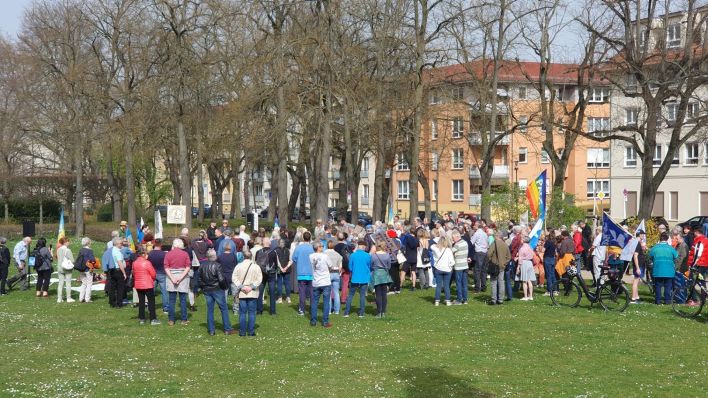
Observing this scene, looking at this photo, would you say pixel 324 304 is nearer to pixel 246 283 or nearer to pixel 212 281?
pixel 246 283

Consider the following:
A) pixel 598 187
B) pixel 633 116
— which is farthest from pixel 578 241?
pixel 598 187

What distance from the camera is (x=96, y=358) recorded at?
1439 centimetres

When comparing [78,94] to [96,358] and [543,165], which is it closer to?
[96,358]

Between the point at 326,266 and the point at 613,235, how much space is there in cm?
725

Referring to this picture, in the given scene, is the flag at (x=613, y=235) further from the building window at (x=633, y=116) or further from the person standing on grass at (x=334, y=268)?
the building window at (x=633, y=116)

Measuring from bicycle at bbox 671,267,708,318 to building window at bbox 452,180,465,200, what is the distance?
64.2 m

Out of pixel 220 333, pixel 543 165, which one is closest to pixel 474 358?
pixel 220 333

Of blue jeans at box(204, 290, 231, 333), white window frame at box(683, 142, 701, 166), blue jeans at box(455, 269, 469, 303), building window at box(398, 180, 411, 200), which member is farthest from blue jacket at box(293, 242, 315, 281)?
building window at box(398, 180, 411, 200)

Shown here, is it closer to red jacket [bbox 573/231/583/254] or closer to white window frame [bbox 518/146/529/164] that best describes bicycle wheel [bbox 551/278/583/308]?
red jacket [bbox 573/231/583/254]

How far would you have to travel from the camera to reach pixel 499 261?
20.6 m

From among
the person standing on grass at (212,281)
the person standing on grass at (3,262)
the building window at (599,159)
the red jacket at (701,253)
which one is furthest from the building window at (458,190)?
the person standing on grass at (212,281)

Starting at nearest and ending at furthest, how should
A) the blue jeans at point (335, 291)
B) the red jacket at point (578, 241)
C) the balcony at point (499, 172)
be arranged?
1. the blue jeans at point (335, 291)
2. the red jacket at point (578, 241)
3. the balcony at point (499, 172)

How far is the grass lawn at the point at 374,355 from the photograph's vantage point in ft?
39.6

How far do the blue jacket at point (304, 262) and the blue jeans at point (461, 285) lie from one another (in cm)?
444
